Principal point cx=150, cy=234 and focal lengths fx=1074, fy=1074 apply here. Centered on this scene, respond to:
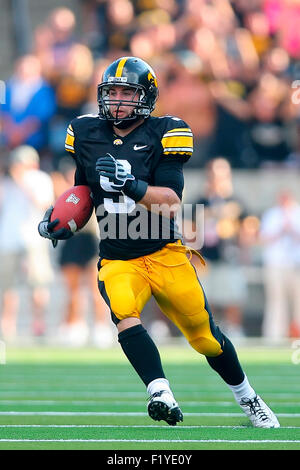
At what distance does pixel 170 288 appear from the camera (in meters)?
4.89

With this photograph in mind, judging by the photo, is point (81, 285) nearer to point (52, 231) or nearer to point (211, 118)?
point (211, 118)

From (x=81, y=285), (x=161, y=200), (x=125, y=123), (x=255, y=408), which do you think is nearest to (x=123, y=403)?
(x=255, y=408)

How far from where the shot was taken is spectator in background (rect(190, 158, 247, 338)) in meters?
10.9

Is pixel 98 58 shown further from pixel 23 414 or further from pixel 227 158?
pixel 23 414

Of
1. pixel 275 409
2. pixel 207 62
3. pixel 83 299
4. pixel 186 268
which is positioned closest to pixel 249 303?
pixel 83 299

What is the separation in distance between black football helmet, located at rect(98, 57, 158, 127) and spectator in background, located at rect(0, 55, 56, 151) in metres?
6.54

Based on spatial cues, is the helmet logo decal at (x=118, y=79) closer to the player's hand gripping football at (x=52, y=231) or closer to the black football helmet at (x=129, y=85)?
the black football helmet at (x=129, y=85)

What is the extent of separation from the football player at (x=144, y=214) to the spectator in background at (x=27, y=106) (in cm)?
650

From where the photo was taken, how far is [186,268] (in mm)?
4980

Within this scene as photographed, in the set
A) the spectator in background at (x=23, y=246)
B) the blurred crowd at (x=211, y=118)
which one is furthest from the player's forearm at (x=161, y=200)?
the spectator in background at (x=23, y=246)

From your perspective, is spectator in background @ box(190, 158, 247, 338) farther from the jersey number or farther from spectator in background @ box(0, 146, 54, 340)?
the jersey number

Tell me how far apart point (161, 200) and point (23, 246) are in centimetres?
665

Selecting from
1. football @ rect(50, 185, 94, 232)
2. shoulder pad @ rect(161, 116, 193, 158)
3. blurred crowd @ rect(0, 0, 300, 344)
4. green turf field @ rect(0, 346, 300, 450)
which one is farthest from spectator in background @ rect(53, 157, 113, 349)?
shoulder pad @ rect(161, 116, 193, 158)

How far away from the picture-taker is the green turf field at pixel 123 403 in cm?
432
